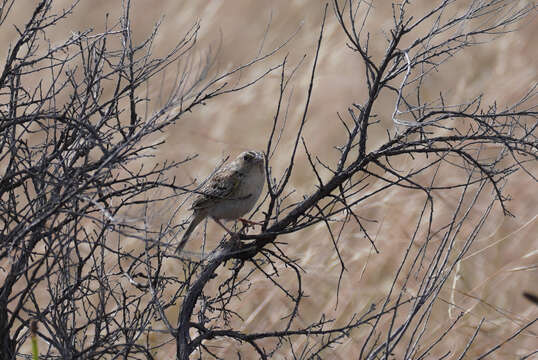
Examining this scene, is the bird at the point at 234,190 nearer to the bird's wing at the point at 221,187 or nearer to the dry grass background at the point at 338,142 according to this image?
the bird's wing at the point at 221,187

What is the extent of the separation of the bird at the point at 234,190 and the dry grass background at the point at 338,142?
3.48 meters

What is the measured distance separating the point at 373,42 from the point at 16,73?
8.06 metres

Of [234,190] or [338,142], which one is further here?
[338,142]

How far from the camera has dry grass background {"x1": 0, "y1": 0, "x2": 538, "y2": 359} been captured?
8.73 metres

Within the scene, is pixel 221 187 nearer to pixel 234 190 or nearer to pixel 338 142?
pixel 234 190

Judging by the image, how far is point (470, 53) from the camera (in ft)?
36.5

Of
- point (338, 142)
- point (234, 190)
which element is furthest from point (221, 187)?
point (338, 142)

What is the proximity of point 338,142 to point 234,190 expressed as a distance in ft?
19.3

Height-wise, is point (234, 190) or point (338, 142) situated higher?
point (338, 142)

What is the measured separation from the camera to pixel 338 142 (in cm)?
1043

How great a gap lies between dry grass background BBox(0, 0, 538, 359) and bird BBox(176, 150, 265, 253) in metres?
3.48

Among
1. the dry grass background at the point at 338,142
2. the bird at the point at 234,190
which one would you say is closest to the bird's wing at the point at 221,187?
Result: the bird at the point at 234,190

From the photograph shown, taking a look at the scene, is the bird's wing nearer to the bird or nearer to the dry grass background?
the bird

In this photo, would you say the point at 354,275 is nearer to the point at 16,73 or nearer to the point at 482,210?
the point at 482,210
